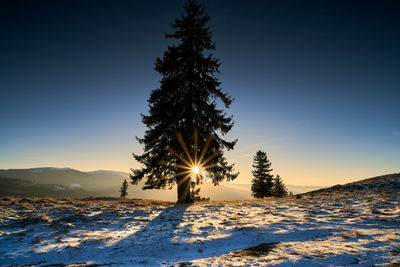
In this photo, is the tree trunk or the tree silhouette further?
the tree silhouette

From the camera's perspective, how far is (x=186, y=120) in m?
11.0

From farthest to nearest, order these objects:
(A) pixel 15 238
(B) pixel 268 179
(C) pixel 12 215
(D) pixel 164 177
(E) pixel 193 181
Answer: (B) pixel 268 179 < (E) pixel 193 181 < (D) pixel 164 177 < (C) pixel 12 215 < (A) pixel 15 238

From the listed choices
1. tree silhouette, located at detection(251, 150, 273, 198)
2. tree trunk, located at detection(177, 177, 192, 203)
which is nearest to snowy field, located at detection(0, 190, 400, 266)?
tree trunk, located at detection(177, 177, 192, 203)

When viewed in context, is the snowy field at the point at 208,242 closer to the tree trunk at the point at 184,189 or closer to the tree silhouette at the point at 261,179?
the tree trunk at the point at 184,189

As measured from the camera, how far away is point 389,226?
138 inches

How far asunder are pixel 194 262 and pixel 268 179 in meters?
29.1

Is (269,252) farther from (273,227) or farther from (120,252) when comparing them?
(120,252)

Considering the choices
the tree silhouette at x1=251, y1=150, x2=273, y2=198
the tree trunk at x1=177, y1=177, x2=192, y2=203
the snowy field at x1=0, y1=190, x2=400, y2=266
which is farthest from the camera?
the tree silhouette at x1=251, y1=150, x2=273, y2=198

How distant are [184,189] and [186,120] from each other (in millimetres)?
4317

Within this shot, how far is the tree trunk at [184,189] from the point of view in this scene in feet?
34.1

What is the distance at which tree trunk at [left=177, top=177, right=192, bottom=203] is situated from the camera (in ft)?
34.1

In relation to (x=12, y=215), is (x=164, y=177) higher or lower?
higher

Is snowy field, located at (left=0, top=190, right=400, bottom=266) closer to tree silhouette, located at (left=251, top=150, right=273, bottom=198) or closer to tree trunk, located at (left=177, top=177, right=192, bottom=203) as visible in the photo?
tree trunk, located at (left=177, top=177, right=192, bottom=203)

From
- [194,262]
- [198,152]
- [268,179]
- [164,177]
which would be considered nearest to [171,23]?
[198,152]
